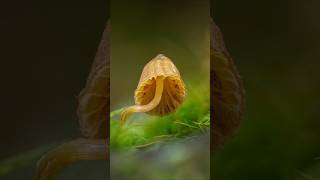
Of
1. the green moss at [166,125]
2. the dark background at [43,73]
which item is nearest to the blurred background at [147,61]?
the green moss at [166,125]

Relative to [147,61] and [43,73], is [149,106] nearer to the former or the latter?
[147,61]

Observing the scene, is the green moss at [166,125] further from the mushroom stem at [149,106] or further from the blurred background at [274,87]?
the blurred background at [274,87]

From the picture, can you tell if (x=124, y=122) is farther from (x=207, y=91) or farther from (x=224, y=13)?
(x=224, y=13)

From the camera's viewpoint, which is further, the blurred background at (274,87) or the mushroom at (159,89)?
the blurred background at (274,87)

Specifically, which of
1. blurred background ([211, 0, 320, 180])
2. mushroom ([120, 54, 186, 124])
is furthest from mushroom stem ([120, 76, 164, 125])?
blurred background ([211, 0, 320, 180])

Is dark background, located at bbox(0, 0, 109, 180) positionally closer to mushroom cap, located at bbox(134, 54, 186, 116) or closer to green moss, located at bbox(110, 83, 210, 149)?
green moss, located at bbox(110, 83, 210, 149)

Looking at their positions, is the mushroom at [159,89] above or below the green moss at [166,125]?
above
